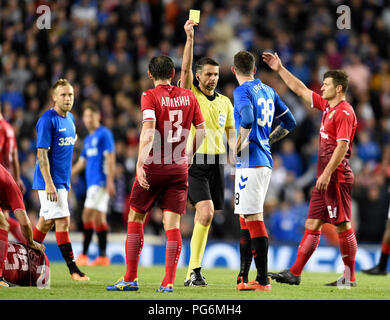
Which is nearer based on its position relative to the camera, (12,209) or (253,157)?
(12,209)

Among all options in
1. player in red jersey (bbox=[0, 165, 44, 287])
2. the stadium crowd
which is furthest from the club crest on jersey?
the stadium crowd

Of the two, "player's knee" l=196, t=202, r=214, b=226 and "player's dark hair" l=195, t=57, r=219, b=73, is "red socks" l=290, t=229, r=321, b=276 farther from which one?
"player's dark hair" l=195, t=57, r=219, b=73

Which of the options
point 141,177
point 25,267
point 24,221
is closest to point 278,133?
point 141,177

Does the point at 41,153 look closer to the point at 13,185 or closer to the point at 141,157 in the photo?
the point at 13,185

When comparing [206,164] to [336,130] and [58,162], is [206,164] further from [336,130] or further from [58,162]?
[58,162]

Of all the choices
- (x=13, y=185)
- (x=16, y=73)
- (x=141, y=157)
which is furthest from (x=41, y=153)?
(x=16, y=73)

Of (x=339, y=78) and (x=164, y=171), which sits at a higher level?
(x=339, y=78)

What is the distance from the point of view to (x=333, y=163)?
7660mm

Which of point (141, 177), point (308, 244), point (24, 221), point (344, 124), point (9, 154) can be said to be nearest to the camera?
point (141, 177)

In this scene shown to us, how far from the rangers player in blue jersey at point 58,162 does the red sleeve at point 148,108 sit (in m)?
1.98

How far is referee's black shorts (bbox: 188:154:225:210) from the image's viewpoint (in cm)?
827

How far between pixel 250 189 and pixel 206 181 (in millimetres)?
1139

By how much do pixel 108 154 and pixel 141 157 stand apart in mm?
5089

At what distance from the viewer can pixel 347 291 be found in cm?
766
